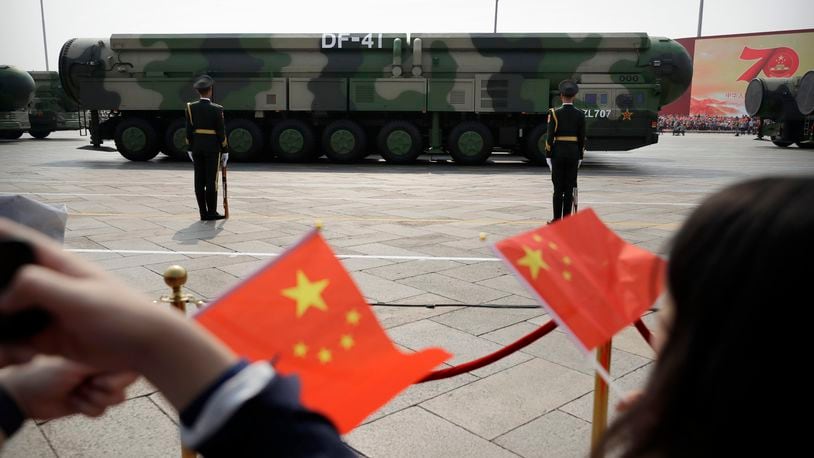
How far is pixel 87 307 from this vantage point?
646 mm

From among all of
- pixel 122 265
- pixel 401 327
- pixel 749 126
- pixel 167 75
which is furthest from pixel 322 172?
pixel 749 126

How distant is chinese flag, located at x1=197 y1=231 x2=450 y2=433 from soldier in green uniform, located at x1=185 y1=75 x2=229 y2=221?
24.2ft

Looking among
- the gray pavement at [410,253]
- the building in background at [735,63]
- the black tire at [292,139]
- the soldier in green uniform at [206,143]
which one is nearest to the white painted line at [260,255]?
the gray pavement at [410,253]

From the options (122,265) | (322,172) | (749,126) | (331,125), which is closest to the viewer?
(122,265)

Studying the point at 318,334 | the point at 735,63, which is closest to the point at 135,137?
the point at 318,334

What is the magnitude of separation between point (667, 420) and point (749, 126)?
51505mm

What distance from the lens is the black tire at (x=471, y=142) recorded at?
16.6 m

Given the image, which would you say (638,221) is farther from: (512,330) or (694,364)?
(694,364)

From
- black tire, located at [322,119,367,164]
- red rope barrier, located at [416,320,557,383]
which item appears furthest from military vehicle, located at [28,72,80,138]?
red rope barrier, located at [416,320,557,383]

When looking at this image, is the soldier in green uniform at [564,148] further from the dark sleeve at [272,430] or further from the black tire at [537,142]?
the black tire at [537,142]

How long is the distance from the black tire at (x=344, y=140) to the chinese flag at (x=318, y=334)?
51.6 ft

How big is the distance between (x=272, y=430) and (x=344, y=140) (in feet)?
53.5

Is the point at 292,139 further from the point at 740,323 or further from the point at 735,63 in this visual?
the point at 735,63

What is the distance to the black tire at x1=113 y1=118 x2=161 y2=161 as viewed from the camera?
16984 mm
